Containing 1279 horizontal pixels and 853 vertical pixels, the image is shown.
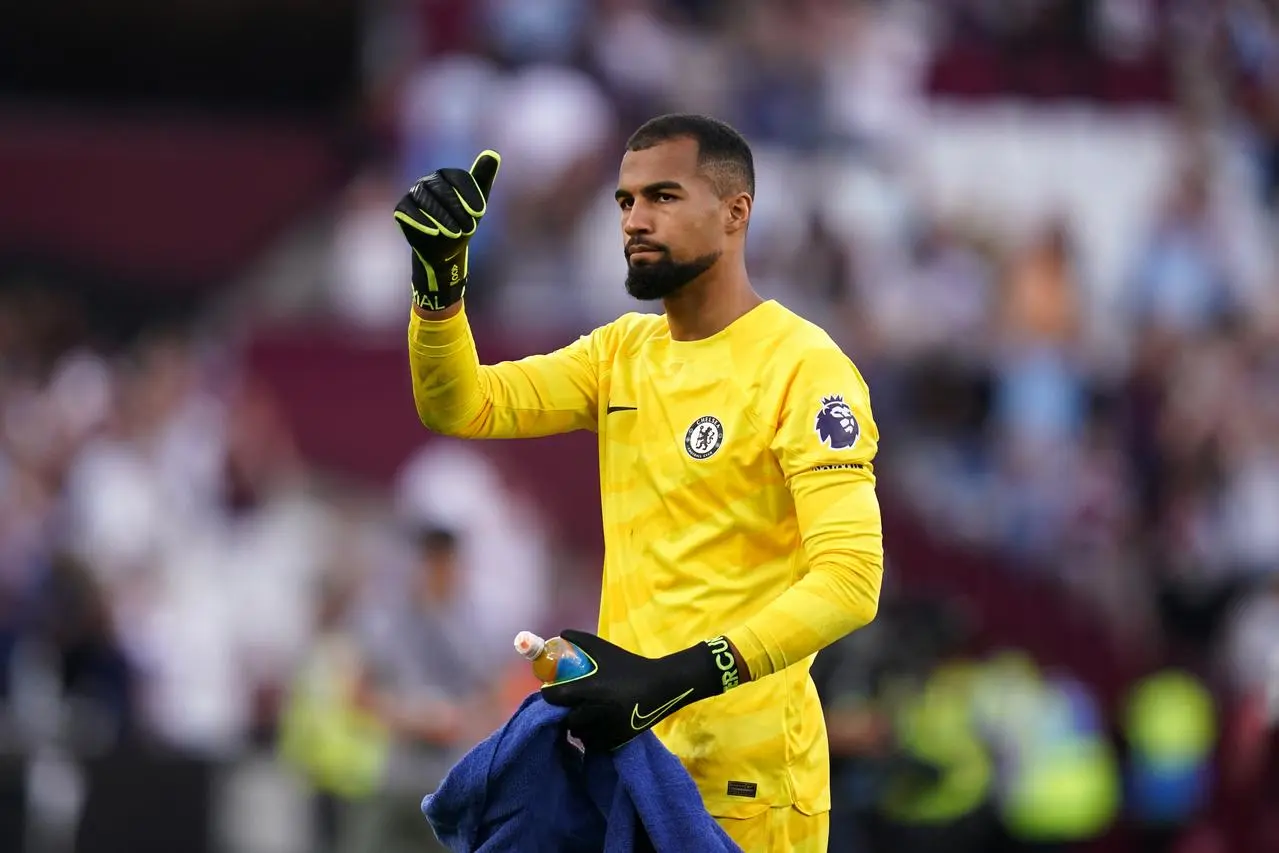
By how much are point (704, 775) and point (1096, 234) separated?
10.1 m

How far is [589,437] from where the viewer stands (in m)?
12.0

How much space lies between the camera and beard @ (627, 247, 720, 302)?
195 inches

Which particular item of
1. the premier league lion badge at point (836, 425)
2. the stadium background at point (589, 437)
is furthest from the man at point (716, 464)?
the stadium background at point (589, 437)

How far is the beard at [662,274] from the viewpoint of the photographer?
4953mm

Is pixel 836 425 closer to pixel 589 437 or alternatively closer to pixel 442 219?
pixel 442 219

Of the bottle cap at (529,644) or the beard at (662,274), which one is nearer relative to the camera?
the bottle cap at (529,644)

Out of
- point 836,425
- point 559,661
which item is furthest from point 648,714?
point 836,425

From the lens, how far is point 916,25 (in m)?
15.1

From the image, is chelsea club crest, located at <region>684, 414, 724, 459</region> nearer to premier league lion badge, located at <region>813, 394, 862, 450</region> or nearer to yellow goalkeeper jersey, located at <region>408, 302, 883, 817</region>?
yellow goalkeeper jersey, located at <region>408, 302, 883, 817</region>

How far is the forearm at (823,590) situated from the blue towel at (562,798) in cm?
31

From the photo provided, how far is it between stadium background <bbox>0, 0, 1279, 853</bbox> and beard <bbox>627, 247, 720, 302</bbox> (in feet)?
12.9

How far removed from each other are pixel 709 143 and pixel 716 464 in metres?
0.72

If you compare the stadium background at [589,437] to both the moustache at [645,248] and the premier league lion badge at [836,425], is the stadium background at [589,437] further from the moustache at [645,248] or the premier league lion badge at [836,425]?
the moustache at [645,248]

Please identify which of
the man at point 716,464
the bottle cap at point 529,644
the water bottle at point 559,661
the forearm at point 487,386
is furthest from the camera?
the forearm at point 487,386
